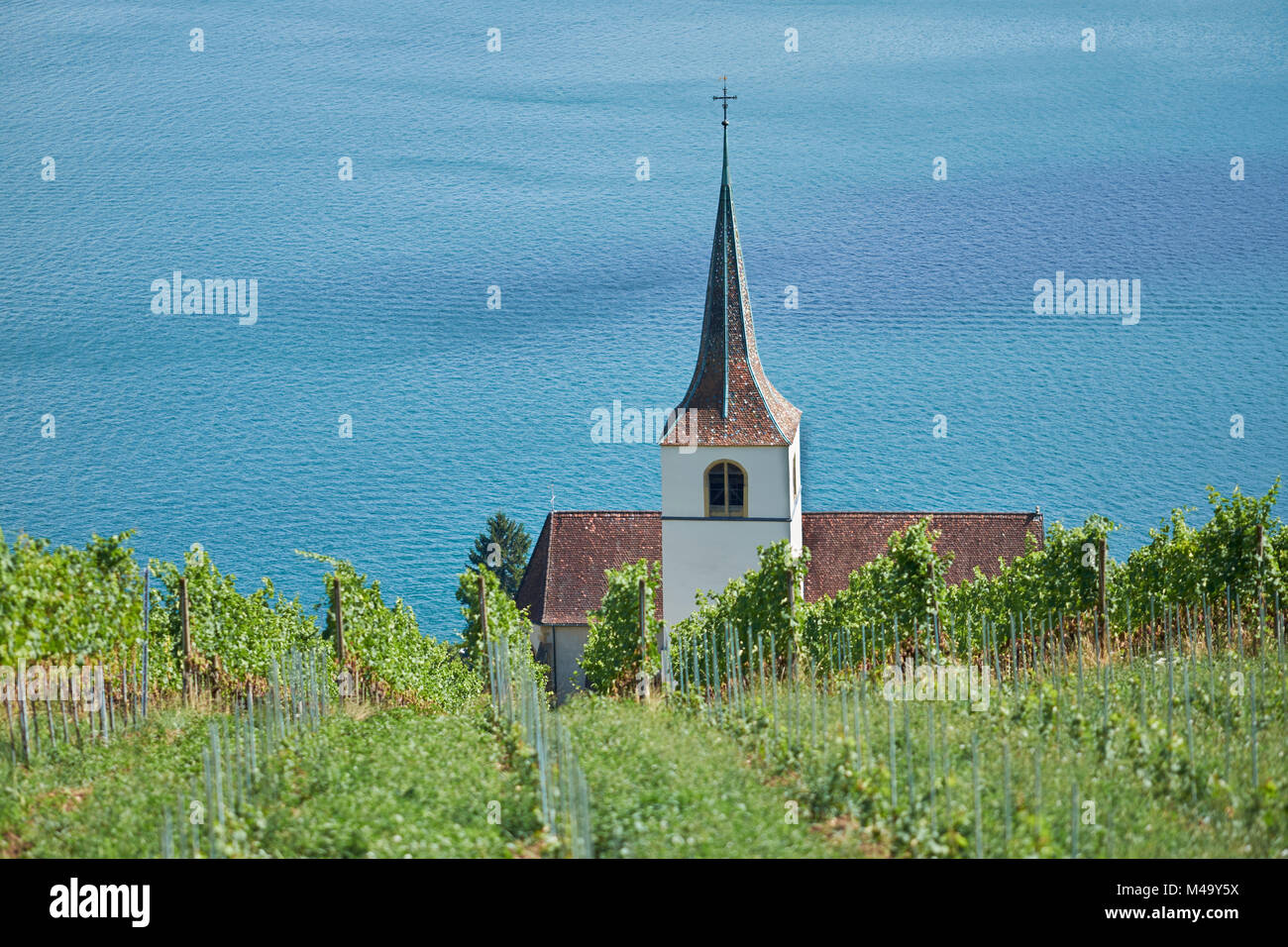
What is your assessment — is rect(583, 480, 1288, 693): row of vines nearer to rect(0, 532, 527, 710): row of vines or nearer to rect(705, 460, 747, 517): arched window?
rect(0, 532, 527, 710): row of vines

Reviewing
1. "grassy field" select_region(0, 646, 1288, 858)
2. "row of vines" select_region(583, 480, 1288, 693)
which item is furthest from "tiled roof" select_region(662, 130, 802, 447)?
"grassy field" select_region(0, 646, 1288, 858)

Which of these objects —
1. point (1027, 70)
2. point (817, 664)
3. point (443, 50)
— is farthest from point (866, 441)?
point (817, 664)

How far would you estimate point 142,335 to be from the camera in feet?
198

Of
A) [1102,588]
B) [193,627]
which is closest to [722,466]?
[1102,588]

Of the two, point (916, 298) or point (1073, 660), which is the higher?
point (916, 298)

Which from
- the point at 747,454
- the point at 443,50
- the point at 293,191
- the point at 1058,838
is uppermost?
the point at 443,50

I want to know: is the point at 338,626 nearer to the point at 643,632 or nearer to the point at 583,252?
the point at 643,632

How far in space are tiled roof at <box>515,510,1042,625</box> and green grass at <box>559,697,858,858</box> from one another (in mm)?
12891

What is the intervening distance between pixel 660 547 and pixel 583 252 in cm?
4042

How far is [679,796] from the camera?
881 centimetres

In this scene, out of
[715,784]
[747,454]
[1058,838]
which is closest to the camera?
[1058,838]

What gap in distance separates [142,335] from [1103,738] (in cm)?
5675

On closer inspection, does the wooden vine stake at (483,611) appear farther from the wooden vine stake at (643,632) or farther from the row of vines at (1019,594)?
the wooden vine stake at (643,632)

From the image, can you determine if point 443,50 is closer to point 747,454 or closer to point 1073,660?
point 747,454
